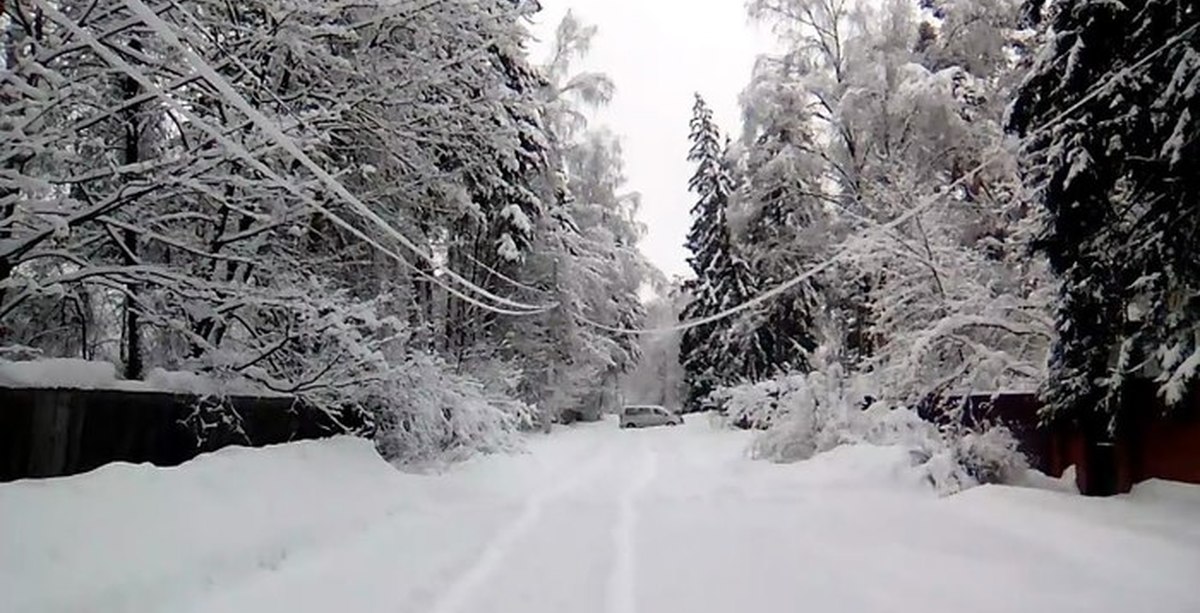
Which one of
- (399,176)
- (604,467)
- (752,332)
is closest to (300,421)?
(399,176)

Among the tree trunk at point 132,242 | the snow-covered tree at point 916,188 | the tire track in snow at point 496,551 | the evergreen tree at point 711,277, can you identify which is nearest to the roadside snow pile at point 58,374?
the tree trunk at point 132,242

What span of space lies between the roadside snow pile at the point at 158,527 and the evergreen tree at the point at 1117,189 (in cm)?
669

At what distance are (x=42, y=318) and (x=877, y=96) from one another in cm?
1628

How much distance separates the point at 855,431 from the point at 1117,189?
6834 mm

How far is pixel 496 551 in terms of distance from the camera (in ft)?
25.5

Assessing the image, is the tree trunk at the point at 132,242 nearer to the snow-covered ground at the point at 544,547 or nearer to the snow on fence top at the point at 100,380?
the snow on fence top at the point at 100,380

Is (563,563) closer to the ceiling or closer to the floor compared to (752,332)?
closer to the floor

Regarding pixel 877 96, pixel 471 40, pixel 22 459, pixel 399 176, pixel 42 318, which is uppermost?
pixel 877 96

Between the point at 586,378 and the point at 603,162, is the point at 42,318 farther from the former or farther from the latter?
the point at 603,162

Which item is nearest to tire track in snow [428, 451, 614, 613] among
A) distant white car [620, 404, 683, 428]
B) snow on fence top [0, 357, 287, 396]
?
snow on fence top [0, 357, 287, 396]

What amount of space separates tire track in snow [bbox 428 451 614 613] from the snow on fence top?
9.47 feet

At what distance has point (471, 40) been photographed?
9828 millimetres

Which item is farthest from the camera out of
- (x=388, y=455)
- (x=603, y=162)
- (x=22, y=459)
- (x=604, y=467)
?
(x=603, y=162)

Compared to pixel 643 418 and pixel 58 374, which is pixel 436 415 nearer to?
pixel 58 374
